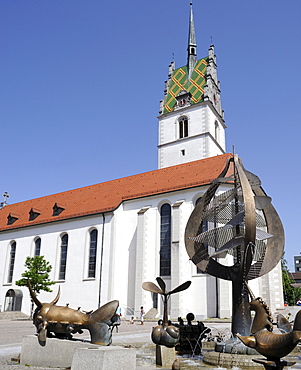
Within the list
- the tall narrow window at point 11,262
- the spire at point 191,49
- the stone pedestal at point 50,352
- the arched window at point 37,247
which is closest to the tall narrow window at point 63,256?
the arched window at point 37,247

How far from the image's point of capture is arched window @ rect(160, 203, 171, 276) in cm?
2539

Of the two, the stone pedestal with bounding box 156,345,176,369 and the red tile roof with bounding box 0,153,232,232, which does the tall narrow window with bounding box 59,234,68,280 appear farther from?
the stone pedestal with bounding box 156,345,176,369

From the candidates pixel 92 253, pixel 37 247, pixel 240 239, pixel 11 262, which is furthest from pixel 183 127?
pixel 240 239

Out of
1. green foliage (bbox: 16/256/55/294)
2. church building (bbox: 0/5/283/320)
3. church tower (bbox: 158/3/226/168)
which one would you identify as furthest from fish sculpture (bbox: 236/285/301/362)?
church tower (bbox: 158/3/226/168)

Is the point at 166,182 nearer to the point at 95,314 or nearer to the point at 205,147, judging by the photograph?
the point at 205,147

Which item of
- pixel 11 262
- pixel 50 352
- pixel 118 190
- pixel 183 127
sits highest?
pixel 183 127

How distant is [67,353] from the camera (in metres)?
6.55

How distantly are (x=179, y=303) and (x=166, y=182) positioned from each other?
30.8 ft

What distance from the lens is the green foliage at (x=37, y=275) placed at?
26.3 metres

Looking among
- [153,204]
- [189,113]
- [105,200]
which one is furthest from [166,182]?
[189,113]

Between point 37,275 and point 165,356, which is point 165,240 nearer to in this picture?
point 37,275

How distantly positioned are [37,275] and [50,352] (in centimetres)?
2101

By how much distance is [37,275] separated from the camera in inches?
1043

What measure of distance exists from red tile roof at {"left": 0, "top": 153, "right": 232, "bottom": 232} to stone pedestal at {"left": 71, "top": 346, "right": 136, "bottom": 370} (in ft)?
66.1
